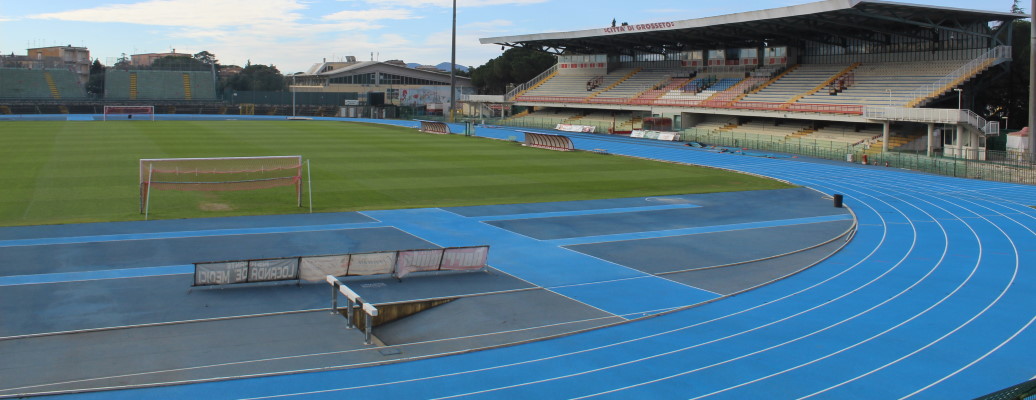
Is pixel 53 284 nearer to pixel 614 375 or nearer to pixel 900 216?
pixel 614 375

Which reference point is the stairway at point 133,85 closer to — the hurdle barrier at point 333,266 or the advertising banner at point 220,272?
the advertising banner at point 220,272

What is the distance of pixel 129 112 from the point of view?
90.2m

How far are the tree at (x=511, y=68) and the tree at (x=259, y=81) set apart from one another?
44.5 m

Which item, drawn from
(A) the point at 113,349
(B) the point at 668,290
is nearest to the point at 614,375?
(B) the point at 668,290

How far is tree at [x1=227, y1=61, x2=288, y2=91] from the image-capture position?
477 ft

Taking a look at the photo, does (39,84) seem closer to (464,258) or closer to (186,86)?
(186,86)

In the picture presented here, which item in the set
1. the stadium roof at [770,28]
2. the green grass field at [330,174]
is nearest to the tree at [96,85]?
the green grass field at [330,174]

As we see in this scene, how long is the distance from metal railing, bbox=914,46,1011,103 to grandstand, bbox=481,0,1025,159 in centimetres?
9

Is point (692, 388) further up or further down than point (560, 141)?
further down

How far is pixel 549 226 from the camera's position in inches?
1019

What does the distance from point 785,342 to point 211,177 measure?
988 inches

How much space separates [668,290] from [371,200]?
15181 millimetres

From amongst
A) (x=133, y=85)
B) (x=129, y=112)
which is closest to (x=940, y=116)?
(x=129, y=112)

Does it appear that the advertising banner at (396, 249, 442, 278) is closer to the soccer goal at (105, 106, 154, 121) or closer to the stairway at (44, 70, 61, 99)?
the soccer goal at (105, 106, 154, 121)
